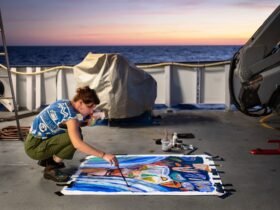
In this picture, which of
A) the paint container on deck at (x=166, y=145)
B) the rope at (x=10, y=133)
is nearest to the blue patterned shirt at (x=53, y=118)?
the paint container on deck at (x=166, y=145)

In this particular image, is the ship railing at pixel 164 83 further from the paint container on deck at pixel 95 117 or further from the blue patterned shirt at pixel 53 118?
the blue patterned shirt at pixel 53 118

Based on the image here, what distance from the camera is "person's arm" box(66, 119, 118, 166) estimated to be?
3.65 meters

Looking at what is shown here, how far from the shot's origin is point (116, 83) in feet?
23.0

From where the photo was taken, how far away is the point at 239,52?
5863 millimetres

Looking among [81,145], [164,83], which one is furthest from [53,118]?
[164,83]

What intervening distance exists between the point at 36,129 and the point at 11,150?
5.49 feet

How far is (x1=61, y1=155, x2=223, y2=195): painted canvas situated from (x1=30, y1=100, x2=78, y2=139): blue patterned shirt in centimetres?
59

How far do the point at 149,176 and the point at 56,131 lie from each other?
113 centimetres

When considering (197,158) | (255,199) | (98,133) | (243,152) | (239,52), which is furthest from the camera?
(98,133)

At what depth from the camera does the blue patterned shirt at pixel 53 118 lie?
3998mm

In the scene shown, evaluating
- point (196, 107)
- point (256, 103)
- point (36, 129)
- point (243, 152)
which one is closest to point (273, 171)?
point (243, 152)

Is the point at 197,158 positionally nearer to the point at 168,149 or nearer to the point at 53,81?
the point at 168,149

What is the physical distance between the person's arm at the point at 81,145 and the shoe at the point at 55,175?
2.18 feet

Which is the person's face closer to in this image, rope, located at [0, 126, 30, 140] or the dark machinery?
the dark machinery
